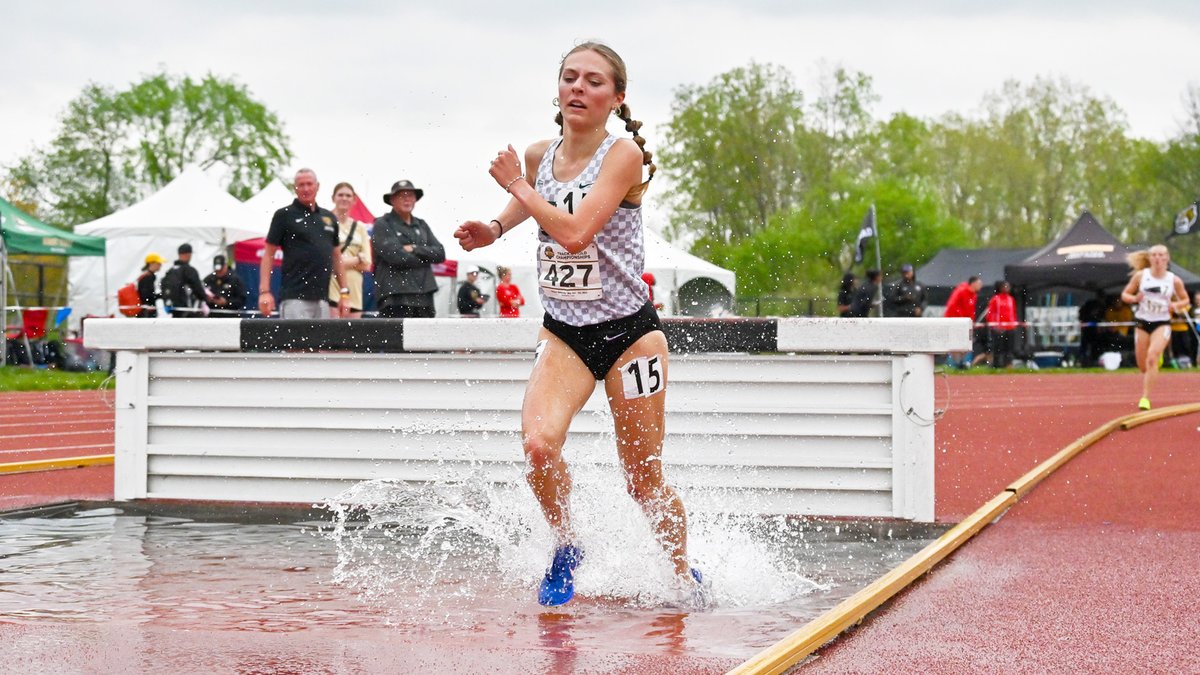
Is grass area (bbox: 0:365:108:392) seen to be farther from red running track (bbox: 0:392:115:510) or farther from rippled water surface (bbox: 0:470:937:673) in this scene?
rippled water surface (bbox: 0:470:937:673)

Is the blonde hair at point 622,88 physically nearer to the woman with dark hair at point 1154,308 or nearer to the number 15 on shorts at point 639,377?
the number 15 on shorts at point 639,377

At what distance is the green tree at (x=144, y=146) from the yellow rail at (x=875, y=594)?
2753 inches

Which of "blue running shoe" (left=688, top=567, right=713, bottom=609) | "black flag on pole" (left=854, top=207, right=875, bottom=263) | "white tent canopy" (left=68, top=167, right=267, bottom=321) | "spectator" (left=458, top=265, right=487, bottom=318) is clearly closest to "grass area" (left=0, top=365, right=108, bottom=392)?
"white tent canopy" (left=68, top=167, right=267, bottom=321)

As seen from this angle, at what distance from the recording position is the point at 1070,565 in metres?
5.98

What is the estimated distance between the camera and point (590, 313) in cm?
493

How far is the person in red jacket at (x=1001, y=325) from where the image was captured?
2972 centimetres

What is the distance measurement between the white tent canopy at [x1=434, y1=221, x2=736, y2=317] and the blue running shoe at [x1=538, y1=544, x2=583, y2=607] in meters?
22.2

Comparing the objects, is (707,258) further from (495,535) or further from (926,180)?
(926,180)

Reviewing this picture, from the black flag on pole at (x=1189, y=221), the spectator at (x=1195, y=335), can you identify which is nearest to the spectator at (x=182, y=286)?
the black flag on pole at (x=1189, y=221)

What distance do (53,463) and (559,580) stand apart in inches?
226

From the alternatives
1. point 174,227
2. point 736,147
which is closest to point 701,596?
point 174,227

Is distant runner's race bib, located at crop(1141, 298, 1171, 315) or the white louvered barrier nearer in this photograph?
the white louvered barrier

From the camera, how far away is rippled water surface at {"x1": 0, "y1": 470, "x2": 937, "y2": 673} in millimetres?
4188

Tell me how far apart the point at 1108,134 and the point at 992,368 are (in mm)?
45106
